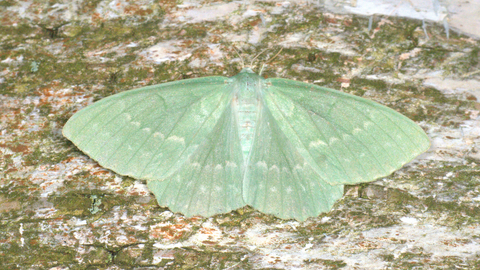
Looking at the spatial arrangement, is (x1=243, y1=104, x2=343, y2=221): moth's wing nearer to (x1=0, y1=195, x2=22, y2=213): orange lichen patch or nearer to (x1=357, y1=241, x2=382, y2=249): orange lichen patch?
(x1=357, y1=241, x2=382, y2=249): orange lichen patch

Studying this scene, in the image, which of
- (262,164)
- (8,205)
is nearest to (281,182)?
(262,164)

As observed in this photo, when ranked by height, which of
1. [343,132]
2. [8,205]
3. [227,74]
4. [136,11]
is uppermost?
[136,11]

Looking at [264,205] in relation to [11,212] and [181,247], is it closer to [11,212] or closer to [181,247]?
[181,247]

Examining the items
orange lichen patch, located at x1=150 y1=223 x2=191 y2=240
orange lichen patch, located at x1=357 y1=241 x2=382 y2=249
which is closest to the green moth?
orange lichen patch, located at x1=150 y1=223 x2=191 y2=240

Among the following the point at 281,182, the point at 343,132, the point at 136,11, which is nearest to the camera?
the point at 343,132

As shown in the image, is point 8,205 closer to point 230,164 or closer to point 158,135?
point 158,135

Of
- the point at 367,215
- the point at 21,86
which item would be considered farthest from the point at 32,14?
the point at 367,215

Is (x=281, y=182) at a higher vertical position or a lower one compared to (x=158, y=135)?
lower
